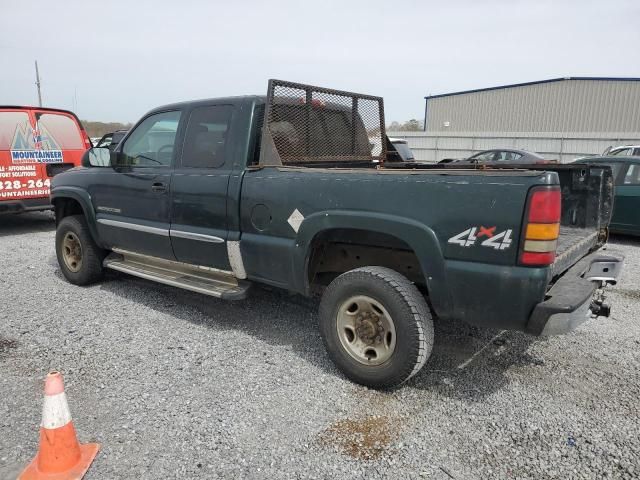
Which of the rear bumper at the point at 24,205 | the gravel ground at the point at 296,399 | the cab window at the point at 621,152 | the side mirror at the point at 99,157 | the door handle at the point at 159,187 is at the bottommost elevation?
the gravel ground at the point at 296,399

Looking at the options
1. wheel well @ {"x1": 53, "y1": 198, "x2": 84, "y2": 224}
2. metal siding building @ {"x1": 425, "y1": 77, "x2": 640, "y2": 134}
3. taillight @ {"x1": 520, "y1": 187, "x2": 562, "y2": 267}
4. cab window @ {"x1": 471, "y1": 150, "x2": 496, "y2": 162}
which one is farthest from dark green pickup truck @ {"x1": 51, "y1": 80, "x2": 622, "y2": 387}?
metal siding building @ {"x1": 425, "y1": 77, "x2": 640, "y2": 134}

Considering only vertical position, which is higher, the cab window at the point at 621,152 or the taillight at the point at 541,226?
the cab window at the point at 621,152

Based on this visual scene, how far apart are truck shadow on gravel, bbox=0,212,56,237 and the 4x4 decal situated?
28.1ft

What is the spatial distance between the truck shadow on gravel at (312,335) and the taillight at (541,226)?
3.53ft

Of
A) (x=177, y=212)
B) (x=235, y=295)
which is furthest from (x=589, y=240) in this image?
(x=177, y=212)

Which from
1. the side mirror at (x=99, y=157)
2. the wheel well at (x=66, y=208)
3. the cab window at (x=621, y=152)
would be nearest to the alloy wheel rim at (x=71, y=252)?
the wheel well at (x=66, y=208)

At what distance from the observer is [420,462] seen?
2.51 m

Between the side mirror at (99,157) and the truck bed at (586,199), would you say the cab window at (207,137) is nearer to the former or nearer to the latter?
the side mirror at (99,157)

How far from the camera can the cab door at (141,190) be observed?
14.4ft

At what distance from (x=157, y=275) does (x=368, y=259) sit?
2.09m

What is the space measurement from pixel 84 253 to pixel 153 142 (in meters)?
1.59

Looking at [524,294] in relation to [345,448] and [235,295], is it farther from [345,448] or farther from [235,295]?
[235,295]

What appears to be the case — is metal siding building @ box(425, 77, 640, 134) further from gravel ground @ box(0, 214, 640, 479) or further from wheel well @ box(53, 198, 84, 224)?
wheel well @ box(53, 198, 84, 224)

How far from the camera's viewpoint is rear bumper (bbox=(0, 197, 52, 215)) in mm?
8094
